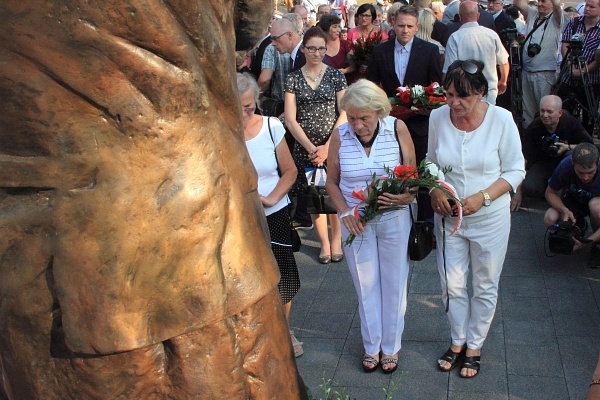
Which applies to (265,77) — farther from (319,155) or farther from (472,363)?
(472,363)

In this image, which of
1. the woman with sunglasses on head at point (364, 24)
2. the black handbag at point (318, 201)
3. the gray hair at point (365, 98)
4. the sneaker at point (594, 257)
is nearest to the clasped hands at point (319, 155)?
the black handbag at point (318, 201)

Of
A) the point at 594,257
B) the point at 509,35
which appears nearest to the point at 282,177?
the point at 594,257

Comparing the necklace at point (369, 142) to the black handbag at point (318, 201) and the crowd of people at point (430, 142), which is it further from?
the black handbag at point (318, 201)

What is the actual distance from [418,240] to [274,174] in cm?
92

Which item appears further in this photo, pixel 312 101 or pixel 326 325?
pixel 312 101

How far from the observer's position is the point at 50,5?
1.83m

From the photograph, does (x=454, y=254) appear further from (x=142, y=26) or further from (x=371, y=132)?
(x=142, y=26)

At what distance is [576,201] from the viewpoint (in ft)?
22.2

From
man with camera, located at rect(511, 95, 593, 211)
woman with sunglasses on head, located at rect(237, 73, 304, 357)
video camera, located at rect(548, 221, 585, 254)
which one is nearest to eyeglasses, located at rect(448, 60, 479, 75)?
woman with sunglasses on head, located at rect(237, 73, 304, 357)

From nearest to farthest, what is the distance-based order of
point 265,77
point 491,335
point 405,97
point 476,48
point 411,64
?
point 491,335 < point 405,97 < point 411,64 < point 476,48 < point 265,77

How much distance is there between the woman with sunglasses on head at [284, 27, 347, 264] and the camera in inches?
265

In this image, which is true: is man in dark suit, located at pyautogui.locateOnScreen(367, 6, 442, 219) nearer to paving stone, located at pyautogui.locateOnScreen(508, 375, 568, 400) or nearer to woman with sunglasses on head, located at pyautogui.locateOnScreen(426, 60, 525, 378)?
woman with sunglasses on head, located at pyautogui.locateOnScreen(426, 60, 525, 378)

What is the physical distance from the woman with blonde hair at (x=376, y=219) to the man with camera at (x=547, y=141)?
125 inches

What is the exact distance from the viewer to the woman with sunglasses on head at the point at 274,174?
15.8 ft
